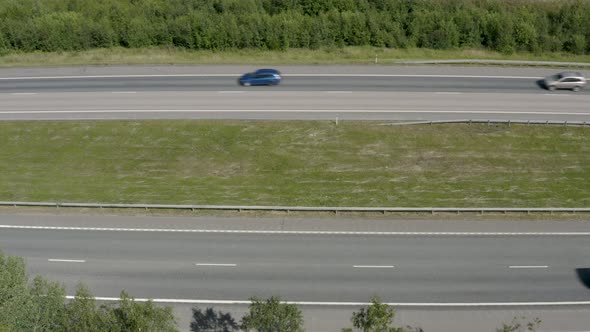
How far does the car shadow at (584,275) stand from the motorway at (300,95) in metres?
14.2

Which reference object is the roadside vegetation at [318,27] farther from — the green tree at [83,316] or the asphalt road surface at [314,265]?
the green tree at [83,316]

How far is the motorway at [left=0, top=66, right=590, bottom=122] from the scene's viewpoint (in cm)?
3856

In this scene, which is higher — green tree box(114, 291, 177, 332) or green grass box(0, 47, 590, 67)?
green grass box(0, 47, 590, 67)

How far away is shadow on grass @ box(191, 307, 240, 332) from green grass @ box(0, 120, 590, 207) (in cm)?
811

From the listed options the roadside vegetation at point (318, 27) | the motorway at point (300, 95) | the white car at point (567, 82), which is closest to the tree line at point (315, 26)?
the roadside vegetation at point (318, 27)

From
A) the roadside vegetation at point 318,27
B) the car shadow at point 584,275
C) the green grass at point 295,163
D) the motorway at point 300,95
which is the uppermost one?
the roadside vegetation at point 318,27

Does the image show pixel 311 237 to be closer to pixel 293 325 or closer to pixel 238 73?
pixel 293 325

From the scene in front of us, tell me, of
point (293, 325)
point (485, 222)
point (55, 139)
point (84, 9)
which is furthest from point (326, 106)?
point (84, 9)

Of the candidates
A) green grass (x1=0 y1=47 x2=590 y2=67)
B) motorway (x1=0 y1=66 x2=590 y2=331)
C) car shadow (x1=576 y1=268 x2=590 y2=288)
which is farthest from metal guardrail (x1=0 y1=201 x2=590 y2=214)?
green grass (x1=0 y1=47 x2=590 y2=67)

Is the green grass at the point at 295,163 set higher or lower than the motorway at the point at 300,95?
lower

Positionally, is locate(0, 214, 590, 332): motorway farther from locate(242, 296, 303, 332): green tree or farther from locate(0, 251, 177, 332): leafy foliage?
locate(0, 251, 177, 332): leafy foliage

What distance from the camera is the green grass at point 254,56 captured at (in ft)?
149

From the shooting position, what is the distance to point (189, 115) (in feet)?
128

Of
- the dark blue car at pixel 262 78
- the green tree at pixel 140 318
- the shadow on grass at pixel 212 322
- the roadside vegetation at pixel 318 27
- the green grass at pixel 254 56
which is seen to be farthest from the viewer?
the roadside vegetation at pixel 318 27
